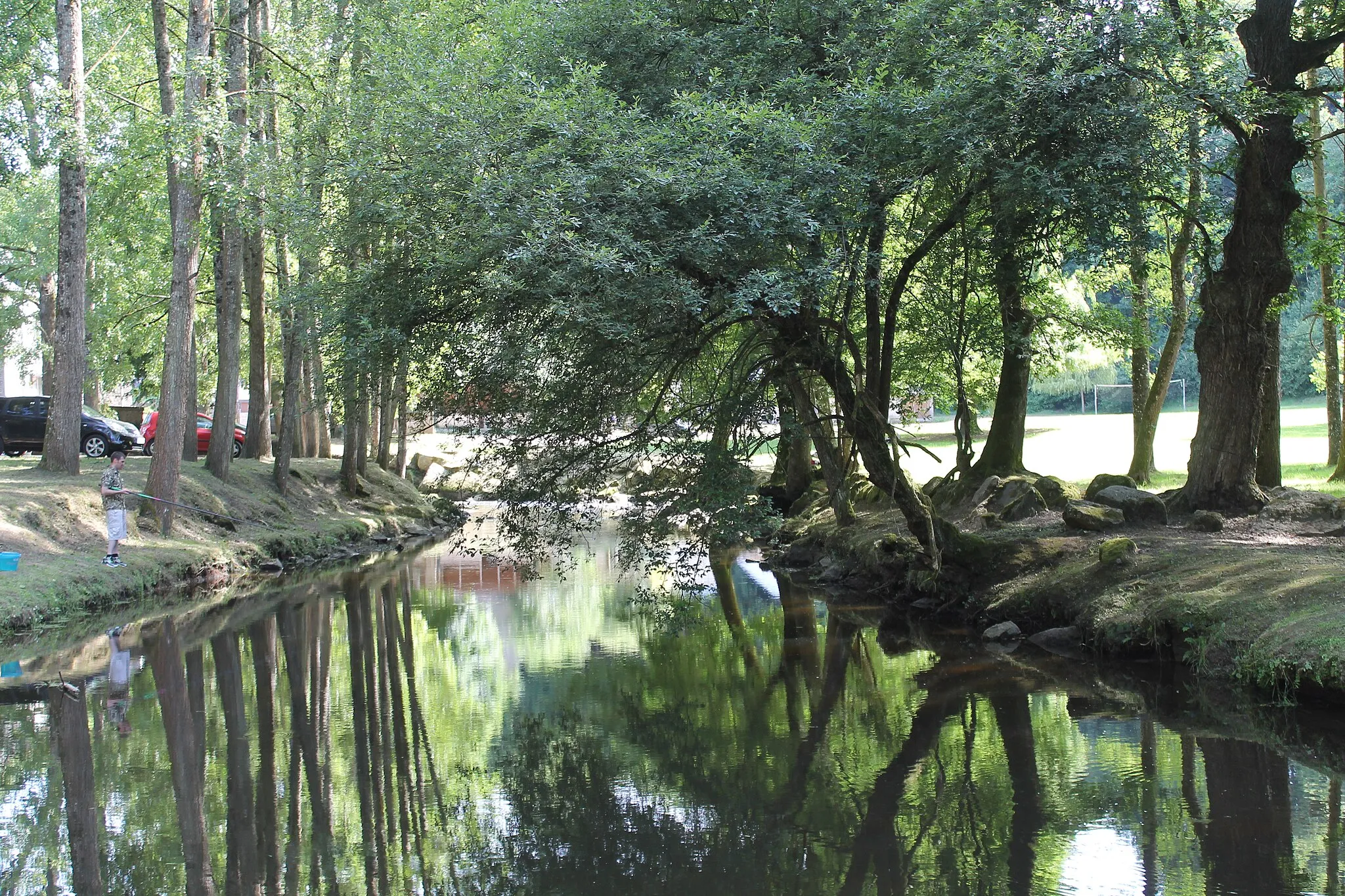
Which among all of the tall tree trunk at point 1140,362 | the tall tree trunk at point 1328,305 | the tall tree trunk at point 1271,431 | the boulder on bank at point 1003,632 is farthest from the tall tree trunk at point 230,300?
the tall tree trunk at point 1328,305

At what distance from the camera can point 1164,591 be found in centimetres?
1223

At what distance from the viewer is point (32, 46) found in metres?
22.4

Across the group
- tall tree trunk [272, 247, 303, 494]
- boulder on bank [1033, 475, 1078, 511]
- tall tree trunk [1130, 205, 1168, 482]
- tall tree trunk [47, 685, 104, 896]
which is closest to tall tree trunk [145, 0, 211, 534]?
tall tree trunk [272, 247, 303, 494]

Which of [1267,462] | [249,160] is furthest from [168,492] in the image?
[1267,462]

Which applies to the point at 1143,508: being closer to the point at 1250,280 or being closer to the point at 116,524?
the point at 1250,280

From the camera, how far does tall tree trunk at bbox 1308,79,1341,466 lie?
1759 cm

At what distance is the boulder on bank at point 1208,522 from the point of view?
14664 millimetres

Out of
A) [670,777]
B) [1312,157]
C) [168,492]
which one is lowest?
[670,777]

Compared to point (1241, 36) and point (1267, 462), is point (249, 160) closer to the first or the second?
point (1241, 36)

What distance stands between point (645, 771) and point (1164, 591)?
618 cm

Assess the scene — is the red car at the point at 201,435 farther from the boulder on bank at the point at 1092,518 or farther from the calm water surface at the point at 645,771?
the boulder on bank at the point at 1092,518

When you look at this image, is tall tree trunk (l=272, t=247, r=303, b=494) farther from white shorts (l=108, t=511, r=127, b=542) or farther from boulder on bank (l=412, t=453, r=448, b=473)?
boulder on bank (l=412, t=453, r=448, b=473)

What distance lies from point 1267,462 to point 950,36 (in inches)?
328

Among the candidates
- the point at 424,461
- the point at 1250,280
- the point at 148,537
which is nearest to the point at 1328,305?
the point at 1250,280
